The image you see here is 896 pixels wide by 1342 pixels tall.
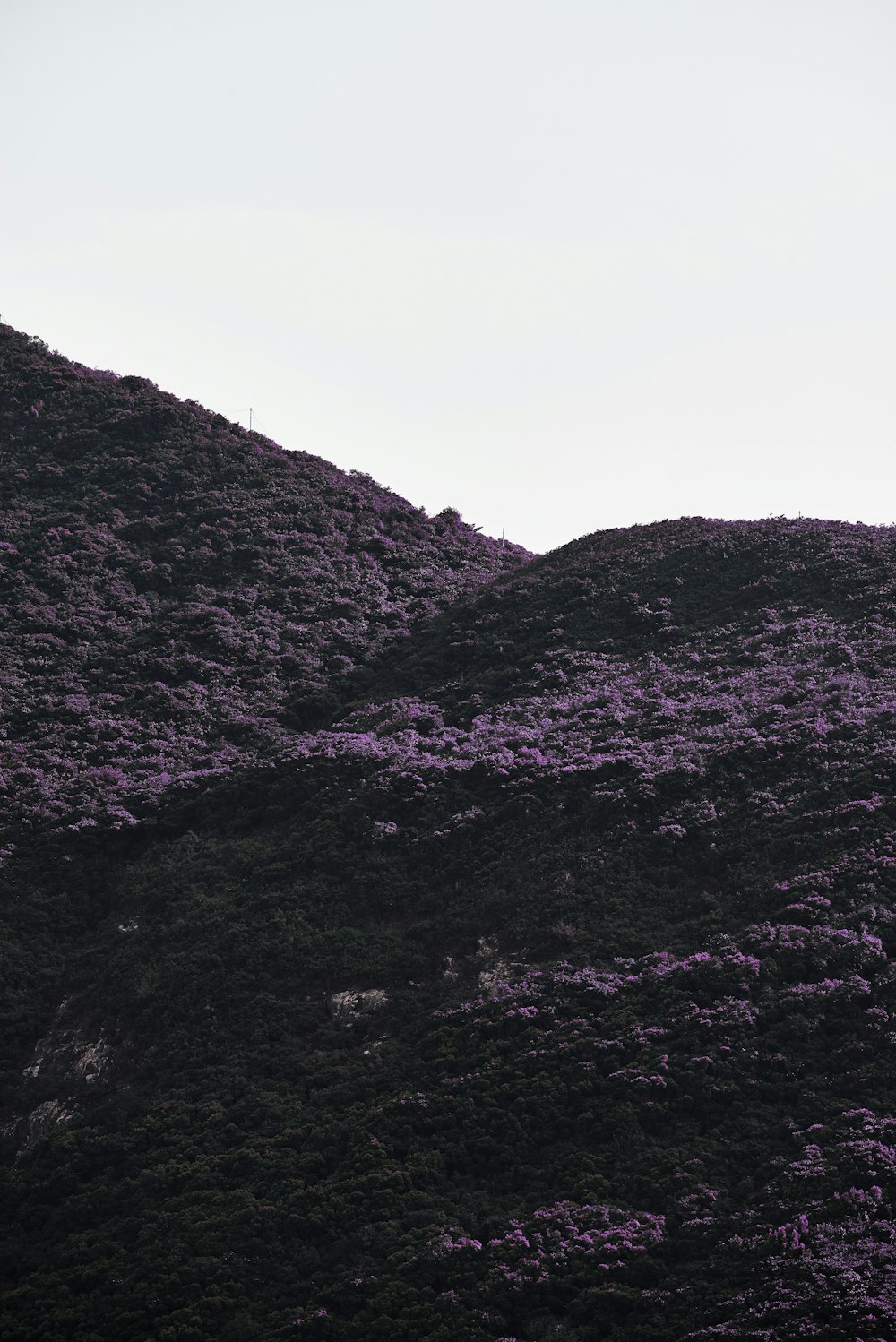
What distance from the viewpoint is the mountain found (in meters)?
16.7

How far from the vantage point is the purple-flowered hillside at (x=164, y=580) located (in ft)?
112

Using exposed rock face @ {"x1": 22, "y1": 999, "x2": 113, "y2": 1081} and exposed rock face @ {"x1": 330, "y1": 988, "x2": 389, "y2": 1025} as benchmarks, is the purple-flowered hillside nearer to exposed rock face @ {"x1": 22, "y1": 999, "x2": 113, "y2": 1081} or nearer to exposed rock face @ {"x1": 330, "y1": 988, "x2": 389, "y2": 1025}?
exposed rock face @ {"x1": 22, "y1": 999, "x2": 113, "y2": 1081}

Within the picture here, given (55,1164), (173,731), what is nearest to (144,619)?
(173,731)

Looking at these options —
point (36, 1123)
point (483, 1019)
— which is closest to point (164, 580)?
point (36, 1123)

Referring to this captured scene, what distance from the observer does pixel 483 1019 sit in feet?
72.8

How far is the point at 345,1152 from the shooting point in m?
19.9

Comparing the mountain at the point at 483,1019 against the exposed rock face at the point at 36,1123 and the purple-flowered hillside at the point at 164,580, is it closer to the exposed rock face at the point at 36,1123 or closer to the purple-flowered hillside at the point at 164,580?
the exposed rock face at the point at 36,1123

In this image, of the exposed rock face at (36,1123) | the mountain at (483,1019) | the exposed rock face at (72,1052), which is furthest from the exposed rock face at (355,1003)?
the exposed rock face at (36,1123)

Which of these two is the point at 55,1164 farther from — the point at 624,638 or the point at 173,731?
the point at 624,638

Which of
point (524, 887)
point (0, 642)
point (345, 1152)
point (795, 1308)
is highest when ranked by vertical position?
point (0, 642)

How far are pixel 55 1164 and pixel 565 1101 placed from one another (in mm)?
9039

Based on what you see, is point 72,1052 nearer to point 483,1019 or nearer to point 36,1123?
point 36,1123

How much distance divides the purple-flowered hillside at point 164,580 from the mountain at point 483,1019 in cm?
94

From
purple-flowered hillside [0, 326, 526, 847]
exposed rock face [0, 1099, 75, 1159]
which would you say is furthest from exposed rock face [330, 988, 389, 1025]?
purple-flowered hillside [0, 326, 526, 847]
